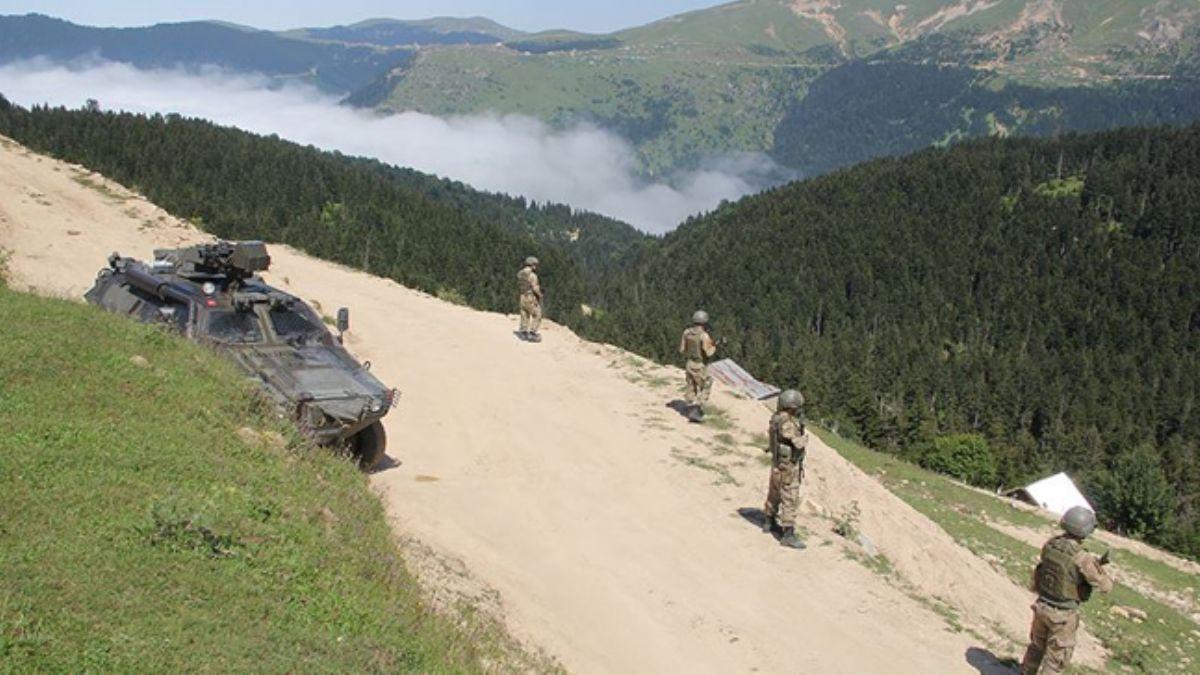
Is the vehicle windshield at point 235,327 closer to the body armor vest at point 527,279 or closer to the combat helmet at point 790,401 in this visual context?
the combat helmet at point 790,401

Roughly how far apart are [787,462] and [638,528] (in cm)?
267

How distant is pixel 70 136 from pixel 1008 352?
119615mm

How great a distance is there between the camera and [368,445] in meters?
16.3

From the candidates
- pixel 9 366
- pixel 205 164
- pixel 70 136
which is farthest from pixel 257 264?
pixel 205 164

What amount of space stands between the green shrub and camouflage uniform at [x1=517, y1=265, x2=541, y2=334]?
63026 millimetres

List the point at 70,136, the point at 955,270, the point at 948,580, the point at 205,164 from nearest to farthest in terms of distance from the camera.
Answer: the point at 948,580, the point at 70,136, the point at 205,164, the point at 955,270

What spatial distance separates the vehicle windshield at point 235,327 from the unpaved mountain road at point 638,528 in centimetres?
329

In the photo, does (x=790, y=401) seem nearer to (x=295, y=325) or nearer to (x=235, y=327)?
(x=295, y=325)

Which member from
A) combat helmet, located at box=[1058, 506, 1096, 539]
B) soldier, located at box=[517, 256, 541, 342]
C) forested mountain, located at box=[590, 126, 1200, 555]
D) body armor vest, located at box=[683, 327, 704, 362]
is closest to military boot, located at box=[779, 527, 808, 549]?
combat helmet, located at box=[1058, 506, 1096, 539]

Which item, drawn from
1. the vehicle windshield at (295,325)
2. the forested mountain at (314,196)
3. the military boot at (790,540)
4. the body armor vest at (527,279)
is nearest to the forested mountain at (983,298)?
the forested mountain at (314,196)

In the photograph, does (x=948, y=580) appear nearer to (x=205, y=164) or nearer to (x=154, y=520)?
(x=154, y=520)

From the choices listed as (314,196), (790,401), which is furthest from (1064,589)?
(314,196)

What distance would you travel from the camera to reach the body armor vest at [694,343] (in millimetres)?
20469

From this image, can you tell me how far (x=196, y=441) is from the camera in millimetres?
11562
